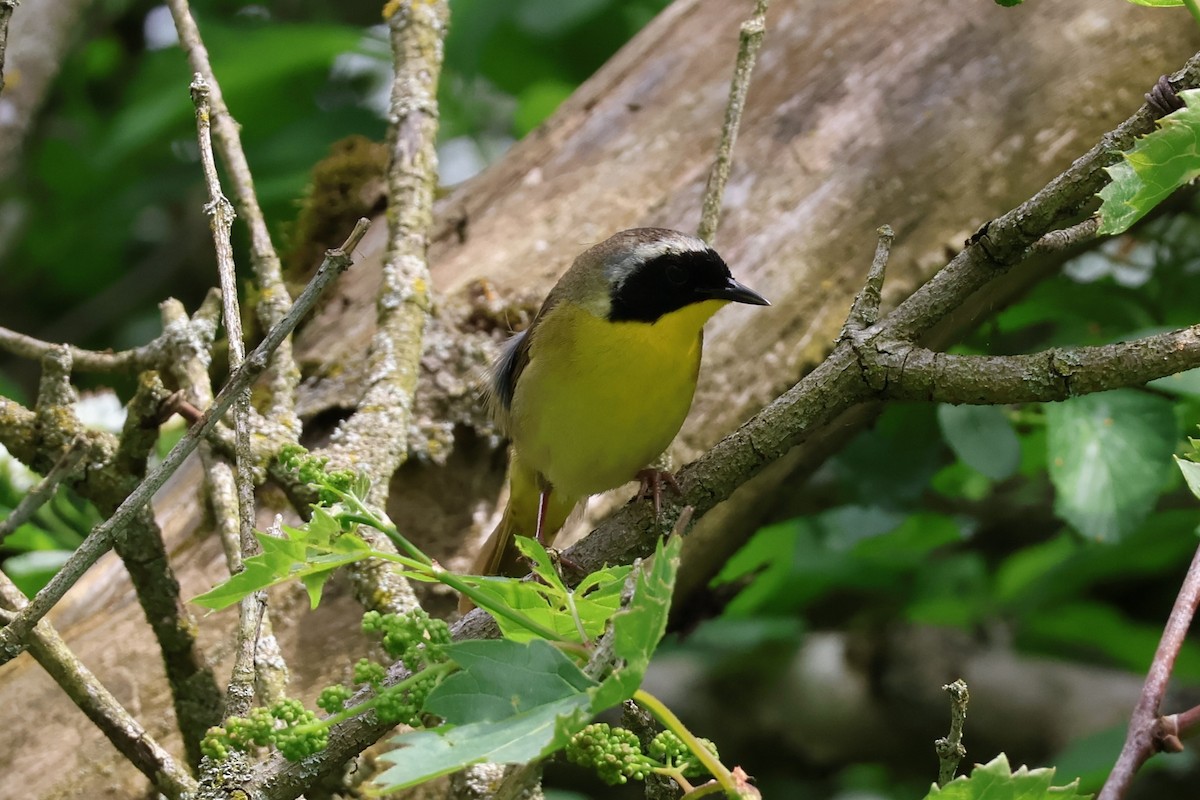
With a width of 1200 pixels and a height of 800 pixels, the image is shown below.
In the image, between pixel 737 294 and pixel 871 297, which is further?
pixel 737 294

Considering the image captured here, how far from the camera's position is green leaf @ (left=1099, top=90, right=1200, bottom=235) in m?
1.69

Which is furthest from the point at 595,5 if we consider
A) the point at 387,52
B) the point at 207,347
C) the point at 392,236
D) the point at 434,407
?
the point at 207,347

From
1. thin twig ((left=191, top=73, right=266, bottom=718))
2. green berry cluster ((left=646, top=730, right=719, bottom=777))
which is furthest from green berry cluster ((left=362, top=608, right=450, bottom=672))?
thin twig ((left=191, top=73, right=266, bottom=718))

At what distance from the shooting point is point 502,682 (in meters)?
A: 1.45

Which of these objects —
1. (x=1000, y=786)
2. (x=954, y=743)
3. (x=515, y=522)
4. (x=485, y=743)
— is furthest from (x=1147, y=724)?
(x=515, y=522)

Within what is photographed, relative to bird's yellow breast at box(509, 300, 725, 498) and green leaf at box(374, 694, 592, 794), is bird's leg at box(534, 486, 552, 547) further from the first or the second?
green leaf at box(374, 694, 592, 794)

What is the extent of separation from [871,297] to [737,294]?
46.0 inches

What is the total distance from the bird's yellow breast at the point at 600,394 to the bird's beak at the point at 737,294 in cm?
6

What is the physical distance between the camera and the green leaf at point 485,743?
131 centimetres

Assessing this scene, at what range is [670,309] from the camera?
349 cm

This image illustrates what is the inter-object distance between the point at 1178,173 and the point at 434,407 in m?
2.33

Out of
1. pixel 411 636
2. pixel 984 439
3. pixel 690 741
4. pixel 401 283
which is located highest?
pixel 401 283

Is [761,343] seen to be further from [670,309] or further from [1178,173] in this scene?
[1178,173]

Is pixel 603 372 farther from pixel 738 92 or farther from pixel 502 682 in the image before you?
pixel 502 682
